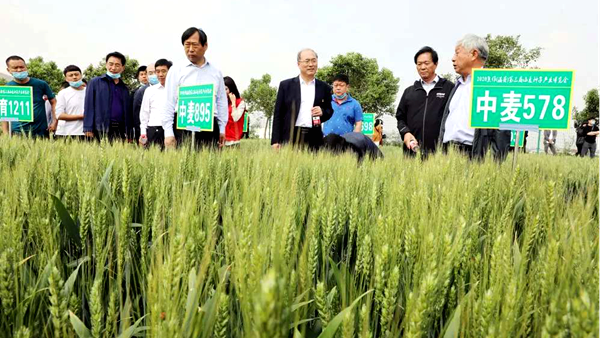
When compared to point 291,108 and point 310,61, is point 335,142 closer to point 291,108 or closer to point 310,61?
point 291,108

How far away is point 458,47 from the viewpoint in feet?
10.9

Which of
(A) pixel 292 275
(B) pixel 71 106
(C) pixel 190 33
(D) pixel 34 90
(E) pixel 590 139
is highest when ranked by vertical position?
(C) pixel 190 33

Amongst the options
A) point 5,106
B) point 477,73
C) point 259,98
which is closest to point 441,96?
point 477,73

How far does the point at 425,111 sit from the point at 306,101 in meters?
1.10

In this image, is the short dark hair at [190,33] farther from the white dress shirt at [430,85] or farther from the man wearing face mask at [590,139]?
the man wearing face mask at [590,139]

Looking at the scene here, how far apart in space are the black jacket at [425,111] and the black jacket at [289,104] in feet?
2.39

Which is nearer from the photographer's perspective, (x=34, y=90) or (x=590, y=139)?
(x=34, y=90)

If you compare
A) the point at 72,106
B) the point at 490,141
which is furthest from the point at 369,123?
the point at 490,141

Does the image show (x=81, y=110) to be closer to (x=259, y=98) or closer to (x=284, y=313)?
(x=284, y=313)

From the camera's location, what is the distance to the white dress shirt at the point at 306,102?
414 centimetres

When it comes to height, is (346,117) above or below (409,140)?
above

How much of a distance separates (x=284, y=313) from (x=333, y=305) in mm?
334

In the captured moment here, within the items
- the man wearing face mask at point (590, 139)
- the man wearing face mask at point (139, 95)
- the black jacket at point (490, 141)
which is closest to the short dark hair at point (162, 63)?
the man wearing face mask at point (139, 95)

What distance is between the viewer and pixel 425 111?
4008 mm
